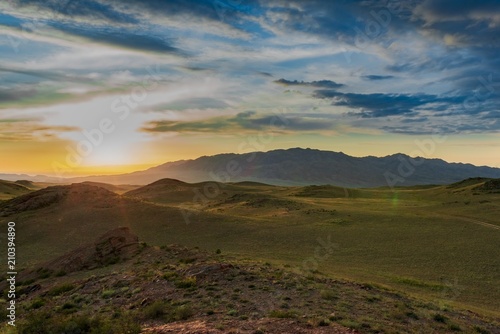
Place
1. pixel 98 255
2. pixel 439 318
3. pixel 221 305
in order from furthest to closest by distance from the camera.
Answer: pixel 98 255 < pixel 221 305 < pixel 439 318

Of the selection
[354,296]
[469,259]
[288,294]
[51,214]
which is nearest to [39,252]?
[51,214]

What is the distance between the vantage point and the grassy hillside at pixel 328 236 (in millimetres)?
27438

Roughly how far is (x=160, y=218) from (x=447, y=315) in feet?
139

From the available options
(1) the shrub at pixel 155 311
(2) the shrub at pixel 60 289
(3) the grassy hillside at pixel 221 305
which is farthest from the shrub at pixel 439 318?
(2) the shrub at pixel 60 289

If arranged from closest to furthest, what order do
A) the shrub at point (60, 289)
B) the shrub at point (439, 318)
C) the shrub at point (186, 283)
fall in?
1. the shrub at point (439, 318)
2. the shrub at point (186, 283)
3. the shrub at point (60, 289)

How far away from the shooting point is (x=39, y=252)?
3994cm

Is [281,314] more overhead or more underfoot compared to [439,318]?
more overhead

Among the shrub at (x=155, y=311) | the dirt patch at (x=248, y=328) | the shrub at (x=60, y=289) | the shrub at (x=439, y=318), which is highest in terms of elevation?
the dirt patch at (x=248, y=328)

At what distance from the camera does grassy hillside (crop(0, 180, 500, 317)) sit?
2744cm

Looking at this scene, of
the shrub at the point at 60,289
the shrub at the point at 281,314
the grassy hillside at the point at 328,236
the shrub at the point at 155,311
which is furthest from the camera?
the grassy hillside at the point at 328,236

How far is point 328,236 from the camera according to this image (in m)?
43.0

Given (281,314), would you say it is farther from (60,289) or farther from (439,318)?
(60,289)

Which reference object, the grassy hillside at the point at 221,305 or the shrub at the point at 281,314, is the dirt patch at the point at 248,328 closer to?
the grassy hillside at the point at 221,305

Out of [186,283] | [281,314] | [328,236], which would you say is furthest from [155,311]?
[328,236]
